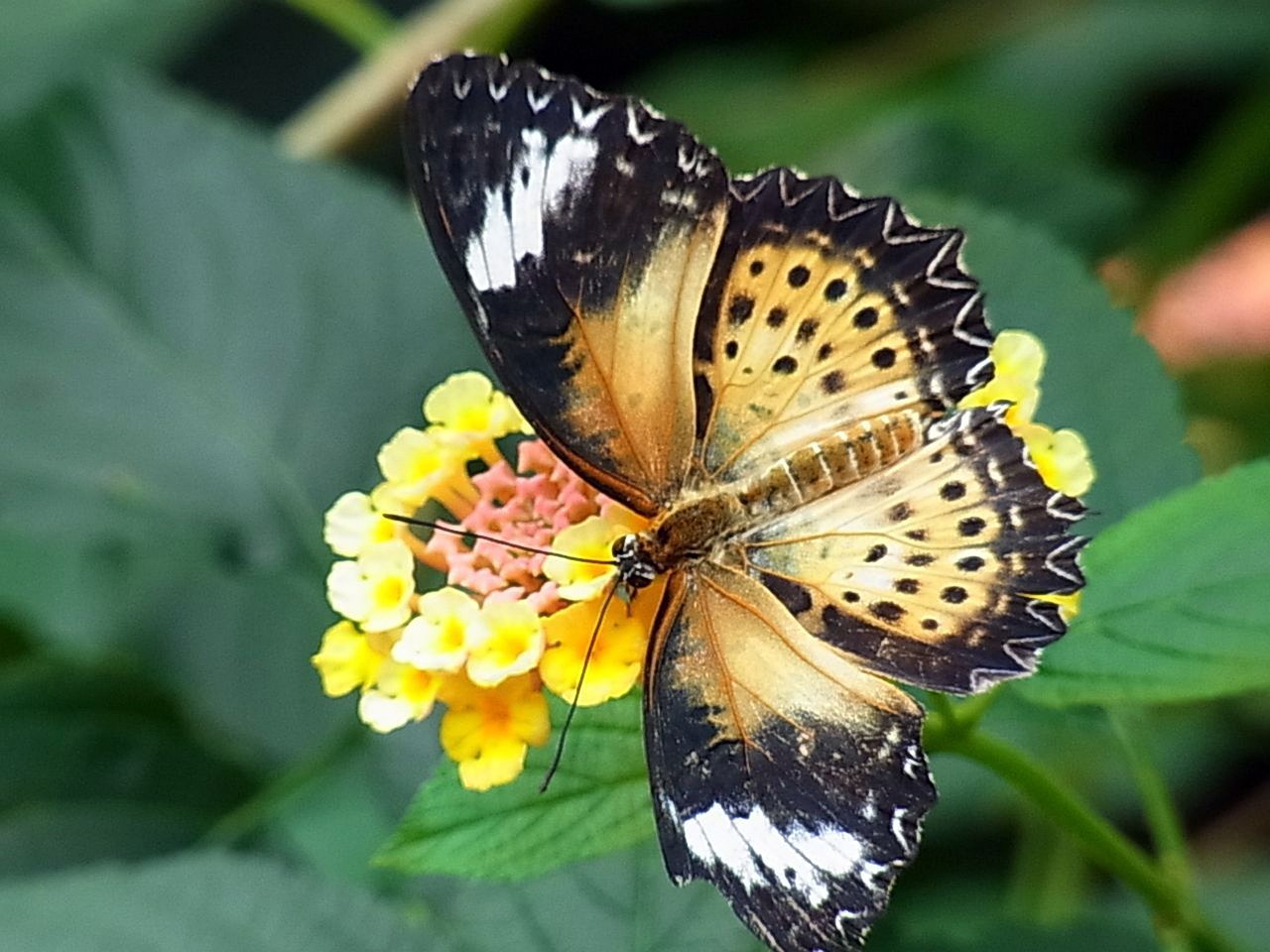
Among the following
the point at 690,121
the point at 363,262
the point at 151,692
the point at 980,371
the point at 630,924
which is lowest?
the point at 151,692

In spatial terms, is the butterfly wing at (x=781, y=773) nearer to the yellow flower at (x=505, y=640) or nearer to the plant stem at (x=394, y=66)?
the yellow flower at (x=505, y=640)

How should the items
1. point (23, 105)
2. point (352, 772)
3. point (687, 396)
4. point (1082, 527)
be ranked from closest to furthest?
point (687, 396)
point (1082, 527)
point (352, 772)
point (23, 105)

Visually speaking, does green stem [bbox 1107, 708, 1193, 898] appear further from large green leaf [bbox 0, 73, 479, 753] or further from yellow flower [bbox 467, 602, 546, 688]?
large green leaf [bbox 0, 73, 479, 753]

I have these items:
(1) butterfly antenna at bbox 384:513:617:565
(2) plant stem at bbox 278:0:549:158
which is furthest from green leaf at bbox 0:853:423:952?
(2) plant stem at bbox 278:0:549:158

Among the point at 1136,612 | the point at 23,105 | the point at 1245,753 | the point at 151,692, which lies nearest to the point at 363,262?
the point at 23,105

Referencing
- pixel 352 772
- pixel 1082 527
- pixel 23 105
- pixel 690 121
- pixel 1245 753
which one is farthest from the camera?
pixel 690 121

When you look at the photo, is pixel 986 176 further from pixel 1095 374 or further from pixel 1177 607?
pixel 1177 607

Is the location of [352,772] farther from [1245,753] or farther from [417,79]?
[1245,753]

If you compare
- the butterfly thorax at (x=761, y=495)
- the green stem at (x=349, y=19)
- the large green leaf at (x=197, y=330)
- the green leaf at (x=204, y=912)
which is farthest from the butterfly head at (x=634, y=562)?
the green stem at (x=349, y=19)
